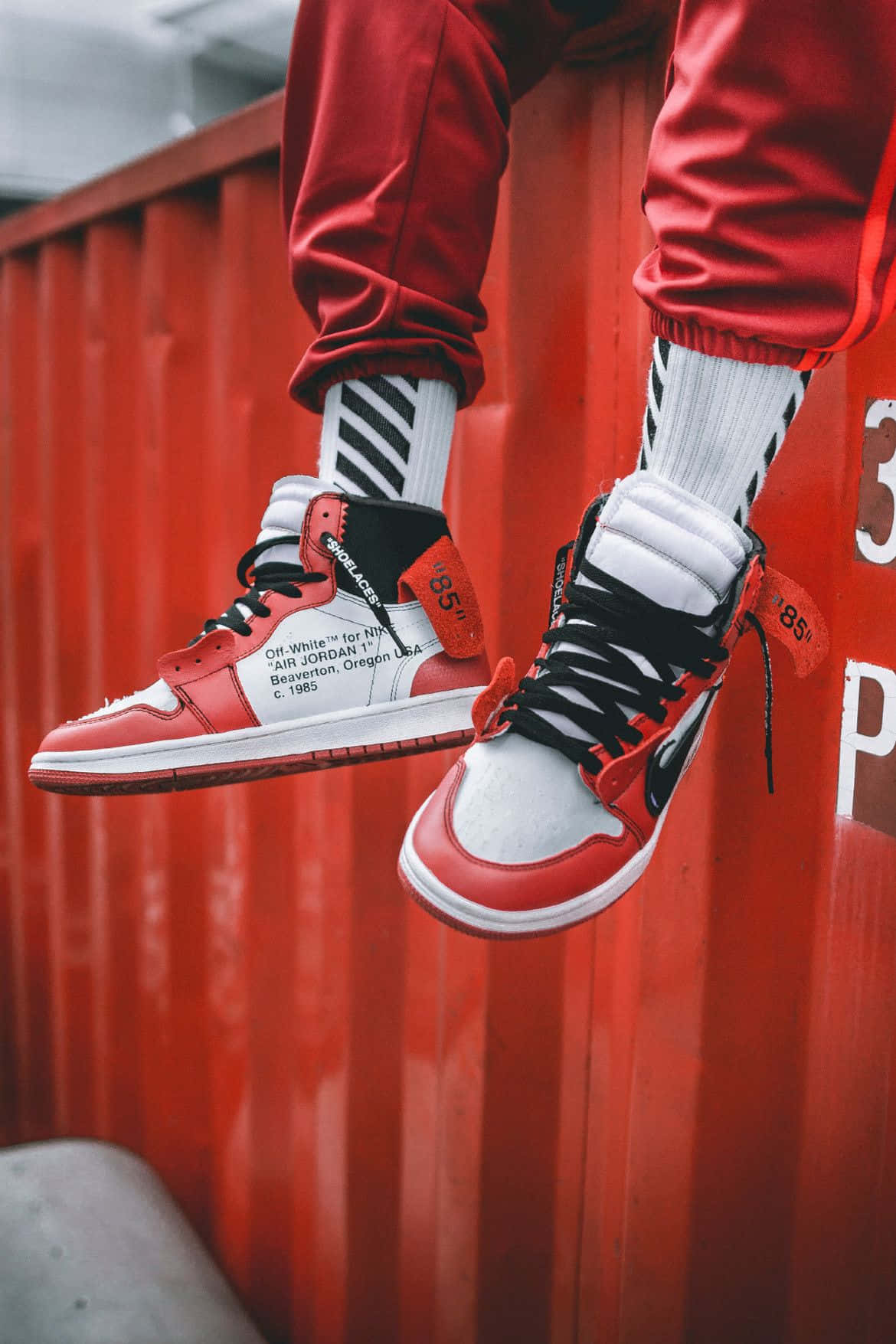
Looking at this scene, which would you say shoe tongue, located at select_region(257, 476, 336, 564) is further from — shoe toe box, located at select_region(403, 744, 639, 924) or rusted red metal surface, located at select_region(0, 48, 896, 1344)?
rusted red metal surface, located at select_region(0, 48, 896, 1344)

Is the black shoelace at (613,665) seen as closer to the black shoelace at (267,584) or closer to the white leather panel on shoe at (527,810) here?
the white leather panel on shoe at (527,810)

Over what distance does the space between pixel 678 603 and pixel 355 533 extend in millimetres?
326

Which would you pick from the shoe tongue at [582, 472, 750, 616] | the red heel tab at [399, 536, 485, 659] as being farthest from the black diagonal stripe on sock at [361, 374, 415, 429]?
the shoe tongue at [582, 472, 750, 616]

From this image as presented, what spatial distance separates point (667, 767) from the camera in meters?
0.83

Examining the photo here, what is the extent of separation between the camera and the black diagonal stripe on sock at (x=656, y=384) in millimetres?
740

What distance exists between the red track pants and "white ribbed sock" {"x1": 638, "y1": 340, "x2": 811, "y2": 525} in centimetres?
2

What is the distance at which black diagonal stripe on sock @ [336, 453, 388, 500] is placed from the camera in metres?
0.93

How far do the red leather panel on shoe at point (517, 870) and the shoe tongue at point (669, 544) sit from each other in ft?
0.67

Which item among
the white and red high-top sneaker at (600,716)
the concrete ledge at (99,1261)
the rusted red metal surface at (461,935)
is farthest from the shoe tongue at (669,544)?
the concrete ledge at (99,1261)

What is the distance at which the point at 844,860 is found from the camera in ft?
3.38

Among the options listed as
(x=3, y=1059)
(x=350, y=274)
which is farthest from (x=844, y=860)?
(x=3, y=1059)

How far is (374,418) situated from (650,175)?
32 cm

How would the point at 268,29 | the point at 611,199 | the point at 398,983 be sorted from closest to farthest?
the point at 611,199, the point at 398,983, the point at 268,29

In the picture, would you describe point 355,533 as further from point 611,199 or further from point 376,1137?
point 376,1137
